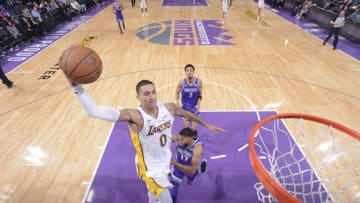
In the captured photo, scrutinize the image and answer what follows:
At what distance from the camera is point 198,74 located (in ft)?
26.9

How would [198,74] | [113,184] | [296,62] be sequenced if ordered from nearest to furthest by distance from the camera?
[113,184] → [198,74] → [296,62]

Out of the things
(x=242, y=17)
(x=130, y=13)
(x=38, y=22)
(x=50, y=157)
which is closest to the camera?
(x=50, y=157)

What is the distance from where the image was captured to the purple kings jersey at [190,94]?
4898 millimetres

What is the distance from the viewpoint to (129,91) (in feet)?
23.8

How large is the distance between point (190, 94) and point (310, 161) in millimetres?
2578

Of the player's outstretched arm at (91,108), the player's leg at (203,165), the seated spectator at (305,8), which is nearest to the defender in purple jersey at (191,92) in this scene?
the player's leg at (203,165)

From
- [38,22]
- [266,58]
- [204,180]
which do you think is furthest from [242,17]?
[204,180]

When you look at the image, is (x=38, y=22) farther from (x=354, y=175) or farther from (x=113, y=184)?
(x=354, y=175)

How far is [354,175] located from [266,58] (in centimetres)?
589

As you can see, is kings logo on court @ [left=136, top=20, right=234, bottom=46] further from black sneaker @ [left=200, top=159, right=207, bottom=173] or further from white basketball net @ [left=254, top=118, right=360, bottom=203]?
black sneaker @ [left=200, top=159, right=207, bottom=173]

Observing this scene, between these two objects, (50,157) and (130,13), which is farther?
(130,13)

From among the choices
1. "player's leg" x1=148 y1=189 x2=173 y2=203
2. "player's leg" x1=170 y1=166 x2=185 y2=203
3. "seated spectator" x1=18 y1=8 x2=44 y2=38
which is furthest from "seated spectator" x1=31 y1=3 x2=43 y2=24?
"player's leg" x1=148 y1=189 x2=173 y2=203

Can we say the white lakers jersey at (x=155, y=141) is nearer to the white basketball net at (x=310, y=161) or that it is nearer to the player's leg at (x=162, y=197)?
the player's leg at (x=162, y=197)

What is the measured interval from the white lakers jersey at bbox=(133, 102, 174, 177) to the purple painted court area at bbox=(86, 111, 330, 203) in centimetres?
132
